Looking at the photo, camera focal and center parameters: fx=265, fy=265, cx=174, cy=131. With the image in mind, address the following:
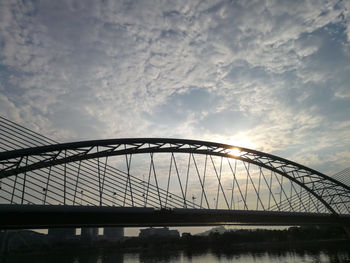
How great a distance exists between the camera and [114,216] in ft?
84.2

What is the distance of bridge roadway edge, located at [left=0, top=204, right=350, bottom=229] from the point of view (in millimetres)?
21594

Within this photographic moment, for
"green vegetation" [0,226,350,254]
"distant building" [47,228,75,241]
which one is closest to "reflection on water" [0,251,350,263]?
"green vegetation" [0,226,350,254]

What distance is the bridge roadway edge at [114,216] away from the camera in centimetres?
2159

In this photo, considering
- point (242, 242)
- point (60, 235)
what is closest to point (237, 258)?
point (242, 242)

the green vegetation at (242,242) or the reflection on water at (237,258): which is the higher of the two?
the green vegetation at (242,242)

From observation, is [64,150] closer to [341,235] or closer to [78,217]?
[78,217]

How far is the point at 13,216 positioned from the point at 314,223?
46.8 meters

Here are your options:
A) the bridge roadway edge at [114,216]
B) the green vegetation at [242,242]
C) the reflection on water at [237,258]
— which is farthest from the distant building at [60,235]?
the bridge roadway edge at [114,216]

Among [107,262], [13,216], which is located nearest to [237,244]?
[107,262]

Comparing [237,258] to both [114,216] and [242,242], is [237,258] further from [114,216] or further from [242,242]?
[242,242]

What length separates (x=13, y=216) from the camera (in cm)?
2164

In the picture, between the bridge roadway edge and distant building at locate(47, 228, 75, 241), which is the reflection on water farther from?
distant building at locate(47, 228, 75, 241)

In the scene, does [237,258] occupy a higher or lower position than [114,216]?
lower

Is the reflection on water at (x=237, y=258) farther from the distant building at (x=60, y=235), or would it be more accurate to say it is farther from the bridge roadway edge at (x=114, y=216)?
the distant building at (x=60, y=235)
